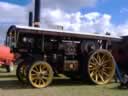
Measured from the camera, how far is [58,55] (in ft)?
54.1

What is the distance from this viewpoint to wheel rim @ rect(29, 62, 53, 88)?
1528 cm

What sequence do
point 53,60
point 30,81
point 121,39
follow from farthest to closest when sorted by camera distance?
point 121,39, point 53,60, point 30,81

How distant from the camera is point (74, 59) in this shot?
17016 millimetres

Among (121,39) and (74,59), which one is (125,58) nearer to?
(121,39)

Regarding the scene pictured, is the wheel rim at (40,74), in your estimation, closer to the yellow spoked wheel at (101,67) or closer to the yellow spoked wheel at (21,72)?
the yellow spoked wheel at (21,72)

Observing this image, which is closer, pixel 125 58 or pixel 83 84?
pixel 83 84

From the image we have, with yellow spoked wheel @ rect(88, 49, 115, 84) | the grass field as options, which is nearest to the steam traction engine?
yellow spoked wheel @ rect(88, 49, 115, 84)

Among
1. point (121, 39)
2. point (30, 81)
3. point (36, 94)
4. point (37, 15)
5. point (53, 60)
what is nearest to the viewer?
point (36, 94)

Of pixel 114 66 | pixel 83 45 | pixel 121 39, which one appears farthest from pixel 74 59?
pixel 121 39

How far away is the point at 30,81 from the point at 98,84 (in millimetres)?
3360

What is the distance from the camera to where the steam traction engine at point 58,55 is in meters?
15.5

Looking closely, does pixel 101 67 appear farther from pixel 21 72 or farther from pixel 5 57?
pixel 5 57

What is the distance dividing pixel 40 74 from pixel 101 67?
126 inches

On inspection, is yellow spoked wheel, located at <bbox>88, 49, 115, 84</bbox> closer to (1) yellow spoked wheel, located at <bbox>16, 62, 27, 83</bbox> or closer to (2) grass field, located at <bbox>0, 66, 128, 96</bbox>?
(2) grass field, located at <bbox>0, 66, 128, 96</bbox>
